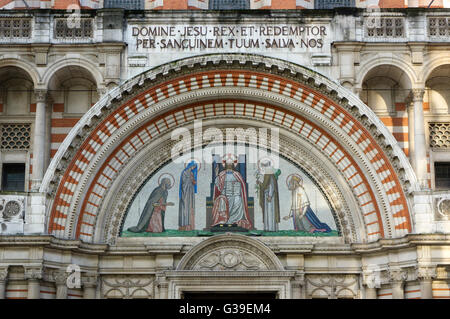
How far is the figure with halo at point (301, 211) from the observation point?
22703mm

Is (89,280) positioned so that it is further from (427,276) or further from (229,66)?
(427,276)

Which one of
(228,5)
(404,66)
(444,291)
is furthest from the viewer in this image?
→ (228,5)

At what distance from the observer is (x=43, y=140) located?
22.1m

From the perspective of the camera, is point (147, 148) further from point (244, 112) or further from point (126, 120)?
point (244, 112)

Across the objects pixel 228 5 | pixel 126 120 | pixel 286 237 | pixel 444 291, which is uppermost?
pixel 228 5

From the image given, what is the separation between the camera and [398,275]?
2134cm

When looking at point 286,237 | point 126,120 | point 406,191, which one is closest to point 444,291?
point 406,191

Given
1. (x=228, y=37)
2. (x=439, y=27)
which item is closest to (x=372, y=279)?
(x=439, y=27)

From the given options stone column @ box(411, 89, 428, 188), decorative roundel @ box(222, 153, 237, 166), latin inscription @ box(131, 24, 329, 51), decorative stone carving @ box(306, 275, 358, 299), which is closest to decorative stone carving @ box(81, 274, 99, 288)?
decorative roundel @ box(222, 153, 237, 166)

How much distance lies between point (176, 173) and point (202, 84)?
2.49 m

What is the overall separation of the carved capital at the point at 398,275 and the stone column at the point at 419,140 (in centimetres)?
220

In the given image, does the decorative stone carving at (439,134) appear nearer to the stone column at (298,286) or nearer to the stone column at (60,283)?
the stone column at (298,286)

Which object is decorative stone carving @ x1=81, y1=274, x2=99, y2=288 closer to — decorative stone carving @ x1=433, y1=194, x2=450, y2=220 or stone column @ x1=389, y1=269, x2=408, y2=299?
stone column @ x1=389, y1=269, x2=408, y2=299

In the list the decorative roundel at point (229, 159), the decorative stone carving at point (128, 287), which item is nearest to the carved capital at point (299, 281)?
the decorative roundel at point (229, 159)
